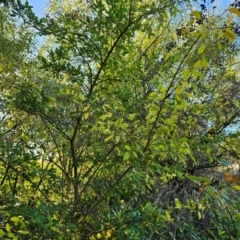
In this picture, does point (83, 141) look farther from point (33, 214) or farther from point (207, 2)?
point (207, 2)

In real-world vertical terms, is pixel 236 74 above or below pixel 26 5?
above

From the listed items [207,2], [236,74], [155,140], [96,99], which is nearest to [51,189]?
[96,99]

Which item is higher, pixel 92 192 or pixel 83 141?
pixel 83 141

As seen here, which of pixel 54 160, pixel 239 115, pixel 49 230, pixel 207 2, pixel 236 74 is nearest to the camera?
pixel 49 230

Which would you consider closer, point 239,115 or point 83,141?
point 83,141

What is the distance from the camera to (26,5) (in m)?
1.57

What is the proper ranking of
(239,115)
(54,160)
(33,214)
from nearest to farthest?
(33,214), (54,160), (239,115)

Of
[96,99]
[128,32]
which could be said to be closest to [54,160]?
[96,99]

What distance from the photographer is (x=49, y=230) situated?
1514mm

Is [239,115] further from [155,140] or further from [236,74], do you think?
[155,140]

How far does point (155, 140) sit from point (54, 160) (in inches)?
38.4

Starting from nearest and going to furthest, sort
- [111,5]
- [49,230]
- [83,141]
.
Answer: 1. [49,230]
2. [111,5]
3. [83,141]

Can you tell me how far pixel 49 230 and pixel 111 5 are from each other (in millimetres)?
1056

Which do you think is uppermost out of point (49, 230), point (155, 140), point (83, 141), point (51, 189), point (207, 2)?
point (207, 2)
